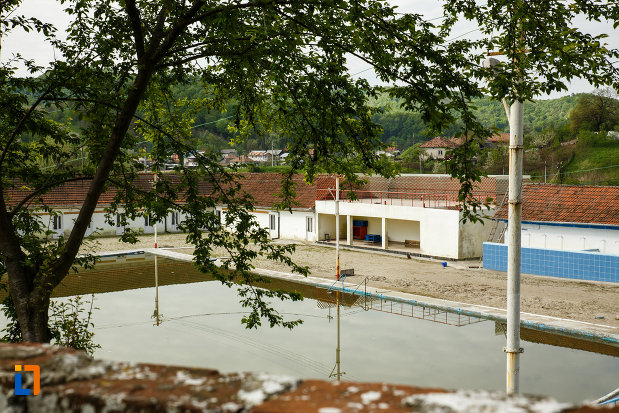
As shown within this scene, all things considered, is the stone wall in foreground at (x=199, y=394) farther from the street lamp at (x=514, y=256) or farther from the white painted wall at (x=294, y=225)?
the white painted wall at (x=294, y=225)

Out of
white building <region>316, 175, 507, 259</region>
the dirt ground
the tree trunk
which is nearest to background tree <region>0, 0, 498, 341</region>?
the tree trunk

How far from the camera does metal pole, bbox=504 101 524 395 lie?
9.84 meters

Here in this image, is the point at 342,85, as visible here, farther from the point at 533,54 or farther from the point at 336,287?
the point at 336,287

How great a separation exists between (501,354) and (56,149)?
43.4 feet

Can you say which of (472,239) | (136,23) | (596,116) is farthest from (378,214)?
(596,116)

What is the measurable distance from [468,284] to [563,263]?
4.83 metres

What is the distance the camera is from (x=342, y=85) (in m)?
8.17

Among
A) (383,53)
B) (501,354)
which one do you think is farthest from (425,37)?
(501,354)

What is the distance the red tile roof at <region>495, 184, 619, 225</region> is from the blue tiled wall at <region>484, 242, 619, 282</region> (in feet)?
6.50

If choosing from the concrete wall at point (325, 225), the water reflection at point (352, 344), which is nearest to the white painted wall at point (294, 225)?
the concrete wall at point (325, 225)

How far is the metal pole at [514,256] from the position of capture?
387 inches

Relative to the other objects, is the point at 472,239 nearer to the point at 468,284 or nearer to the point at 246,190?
the point at 468,284

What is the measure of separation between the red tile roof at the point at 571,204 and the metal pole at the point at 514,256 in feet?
59.3

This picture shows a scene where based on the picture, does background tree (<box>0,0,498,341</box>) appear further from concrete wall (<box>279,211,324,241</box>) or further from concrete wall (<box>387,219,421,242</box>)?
concrete wall (<box>279,211,324,241</box>)
